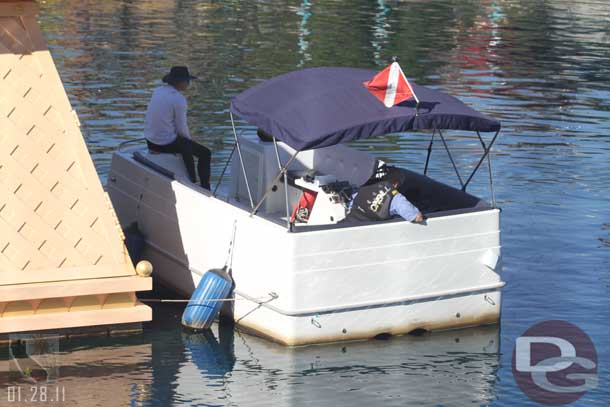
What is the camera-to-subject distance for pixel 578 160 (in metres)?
23.8

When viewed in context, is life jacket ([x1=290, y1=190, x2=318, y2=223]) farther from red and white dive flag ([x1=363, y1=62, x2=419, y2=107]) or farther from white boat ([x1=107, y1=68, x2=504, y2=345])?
red and white dive flag ([x1=363, y1=62, x2=419, y2=107])

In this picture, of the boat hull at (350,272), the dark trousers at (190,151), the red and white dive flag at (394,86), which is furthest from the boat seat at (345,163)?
the boat hull at (350,272)

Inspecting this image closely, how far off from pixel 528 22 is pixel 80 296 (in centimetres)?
3853

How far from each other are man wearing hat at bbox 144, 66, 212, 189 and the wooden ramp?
2448 millimetres

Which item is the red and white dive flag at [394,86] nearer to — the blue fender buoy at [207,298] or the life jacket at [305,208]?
the life jacket at [305,208]

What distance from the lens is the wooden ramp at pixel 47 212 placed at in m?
13.6

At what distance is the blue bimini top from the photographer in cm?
1367

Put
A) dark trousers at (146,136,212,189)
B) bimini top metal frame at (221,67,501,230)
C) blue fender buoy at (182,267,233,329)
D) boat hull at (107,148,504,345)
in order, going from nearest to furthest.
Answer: boat hull at (107,148,504,345), bimini top metal frame at (221,67,501,230), blue fender buoy at (182,267,233,329), dark trousers at (146,136,212,189)

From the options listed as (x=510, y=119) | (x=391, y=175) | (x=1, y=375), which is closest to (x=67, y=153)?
(x=1, y=375)

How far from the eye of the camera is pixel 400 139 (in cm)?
2514

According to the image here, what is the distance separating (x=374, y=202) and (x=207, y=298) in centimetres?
225
